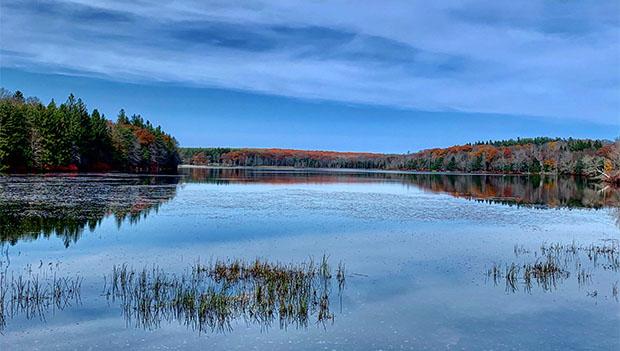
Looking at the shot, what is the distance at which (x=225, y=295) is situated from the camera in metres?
13.7

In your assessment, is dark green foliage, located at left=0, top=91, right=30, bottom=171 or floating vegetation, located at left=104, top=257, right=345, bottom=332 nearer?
floating vegetation, located at left=104, top=257, right=345, bottom=332

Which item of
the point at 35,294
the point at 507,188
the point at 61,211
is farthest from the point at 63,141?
the point at 35,294

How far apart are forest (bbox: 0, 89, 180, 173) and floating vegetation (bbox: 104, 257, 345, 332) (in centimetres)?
4795

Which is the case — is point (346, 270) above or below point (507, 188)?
below

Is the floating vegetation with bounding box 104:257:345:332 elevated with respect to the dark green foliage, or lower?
lower

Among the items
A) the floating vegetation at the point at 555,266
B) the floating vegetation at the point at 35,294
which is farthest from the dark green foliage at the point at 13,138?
the floating vegetation at the point at 555,266

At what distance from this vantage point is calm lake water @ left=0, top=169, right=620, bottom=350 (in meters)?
11.1

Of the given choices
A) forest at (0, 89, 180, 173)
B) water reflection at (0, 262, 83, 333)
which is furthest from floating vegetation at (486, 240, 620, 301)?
forest at (0, 89, 180, 173)

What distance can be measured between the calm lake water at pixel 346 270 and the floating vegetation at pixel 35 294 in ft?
0.25

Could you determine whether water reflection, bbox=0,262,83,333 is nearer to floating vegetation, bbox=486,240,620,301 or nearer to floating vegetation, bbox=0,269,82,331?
floating vegetation, bbox=0,269,82,331

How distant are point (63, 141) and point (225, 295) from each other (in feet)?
245

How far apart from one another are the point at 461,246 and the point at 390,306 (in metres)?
10.1

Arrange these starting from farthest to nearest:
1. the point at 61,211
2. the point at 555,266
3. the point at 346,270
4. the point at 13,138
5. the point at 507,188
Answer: the point at 507,188
the point at 13,138
the point at 61,211
the point at 555,266
the point at 346,270

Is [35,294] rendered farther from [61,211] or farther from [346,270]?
[61,211]
